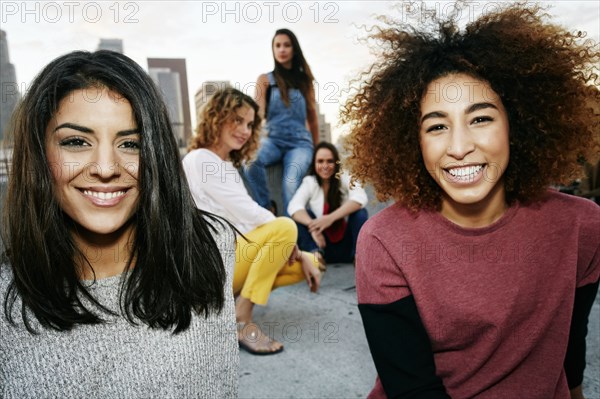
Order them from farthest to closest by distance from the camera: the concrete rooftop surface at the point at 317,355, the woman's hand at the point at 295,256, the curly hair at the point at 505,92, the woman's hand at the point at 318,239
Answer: the woman's hand at the point at 318,239 → the woman's hand at the point at 295,256 → the concrete rooftop surface at the point at 317,355 → the curly hair at the point at 505,92

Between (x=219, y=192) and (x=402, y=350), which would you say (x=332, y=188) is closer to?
(x=219, y=192)

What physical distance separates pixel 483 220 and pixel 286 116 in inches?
114

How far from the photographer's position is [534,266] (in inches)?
50.1

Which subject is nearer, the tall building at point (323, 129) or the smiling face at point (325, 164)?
the smiling face at point (325, 164)

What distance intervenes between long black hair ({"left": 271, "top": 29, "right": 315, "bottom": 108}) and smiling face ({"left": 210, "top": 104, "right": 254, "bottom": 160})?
1.24m

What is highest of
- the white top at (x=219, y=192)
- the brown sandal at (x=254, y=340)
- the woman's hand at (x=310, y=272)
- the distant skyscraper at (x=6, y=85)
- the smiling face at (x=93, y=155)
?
the distant skyscraper at (x=6, y=85)

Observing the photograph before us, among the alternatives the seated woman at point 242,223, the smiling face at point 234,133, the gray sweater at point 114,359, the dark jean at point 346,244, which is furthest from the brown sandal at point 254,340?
the dark jean at point 346,244

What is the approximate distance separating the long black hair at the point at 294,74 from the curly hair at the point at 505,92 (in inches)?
97.9

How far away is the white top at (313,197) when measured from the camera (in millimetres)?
3986

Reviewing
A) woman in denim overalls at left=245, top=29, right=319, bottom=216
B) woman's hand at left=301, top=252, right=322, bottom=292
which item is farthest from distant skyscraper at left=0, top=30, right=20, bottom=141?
woman in denim overalls at left=245, top=29, right=319, bottom=216

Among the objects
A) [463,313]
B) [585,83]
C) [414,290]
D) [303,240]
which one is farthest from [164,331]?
[303,240]

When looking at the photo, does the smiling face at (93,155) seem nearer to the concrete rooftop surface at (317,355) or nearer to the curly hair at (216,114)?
the concrete rooftop surface at (317,355)

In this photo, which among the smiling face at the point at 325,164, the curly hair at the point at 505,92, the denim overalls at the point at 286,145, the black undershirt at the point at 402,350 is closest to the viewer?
the black undershirt at the point at 402,350

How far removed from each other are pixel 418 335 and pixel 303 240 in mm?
2794
